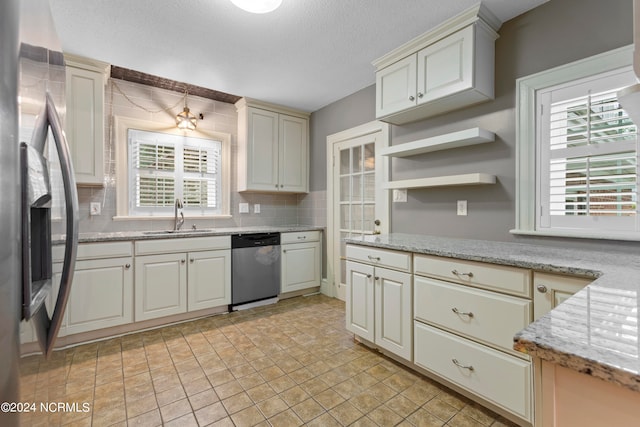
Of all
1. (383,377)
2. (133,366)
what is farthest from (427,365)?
(133,366)

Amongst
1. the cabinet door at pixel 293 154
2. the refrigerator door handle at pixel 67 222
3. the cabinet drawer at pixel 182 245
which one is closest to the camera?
the refrigerator door handle at pixel 67 222

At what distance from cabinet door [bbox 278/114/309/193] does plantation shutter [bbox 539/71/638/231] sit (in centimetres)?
274

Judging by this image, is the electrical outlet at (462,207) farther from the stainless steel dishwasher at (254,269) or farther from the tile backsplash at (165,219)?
the stainless steel dishwasher at (254,269)

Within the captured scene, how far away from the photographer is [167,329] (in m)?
2.77

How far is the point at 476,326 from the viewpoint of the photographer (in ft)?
5.34

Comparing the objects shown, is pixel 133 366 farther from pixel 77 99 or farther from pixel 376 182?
pixel 376 182

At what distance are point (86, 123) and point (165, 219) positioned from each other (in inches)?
45.5

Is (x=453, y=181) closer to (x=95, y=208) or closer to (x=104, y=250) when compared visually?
(x=104, y=250)

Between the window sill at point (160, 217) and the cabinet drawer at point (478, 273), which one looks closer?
the cabinet drawer at point (478, 273)

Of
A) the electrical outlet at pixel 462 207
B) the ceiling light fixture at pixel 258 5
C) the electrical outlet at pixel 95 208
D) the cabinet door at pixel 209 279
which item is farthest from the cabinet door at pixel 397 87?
the electrical outlet at pixel 95 208

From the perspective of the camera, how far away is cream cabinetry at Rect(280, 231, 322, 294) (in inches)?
141

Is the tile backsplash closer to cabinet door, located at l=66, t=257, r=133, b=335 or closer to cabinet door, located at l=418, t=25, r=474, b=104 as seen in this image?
cabinet door, located at l=66, t=257, r=133, b=335

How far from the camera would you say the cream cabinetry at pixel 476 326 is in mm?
1460

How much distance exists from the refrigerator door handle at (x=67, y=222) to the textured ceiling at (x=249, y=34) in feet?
5.23
